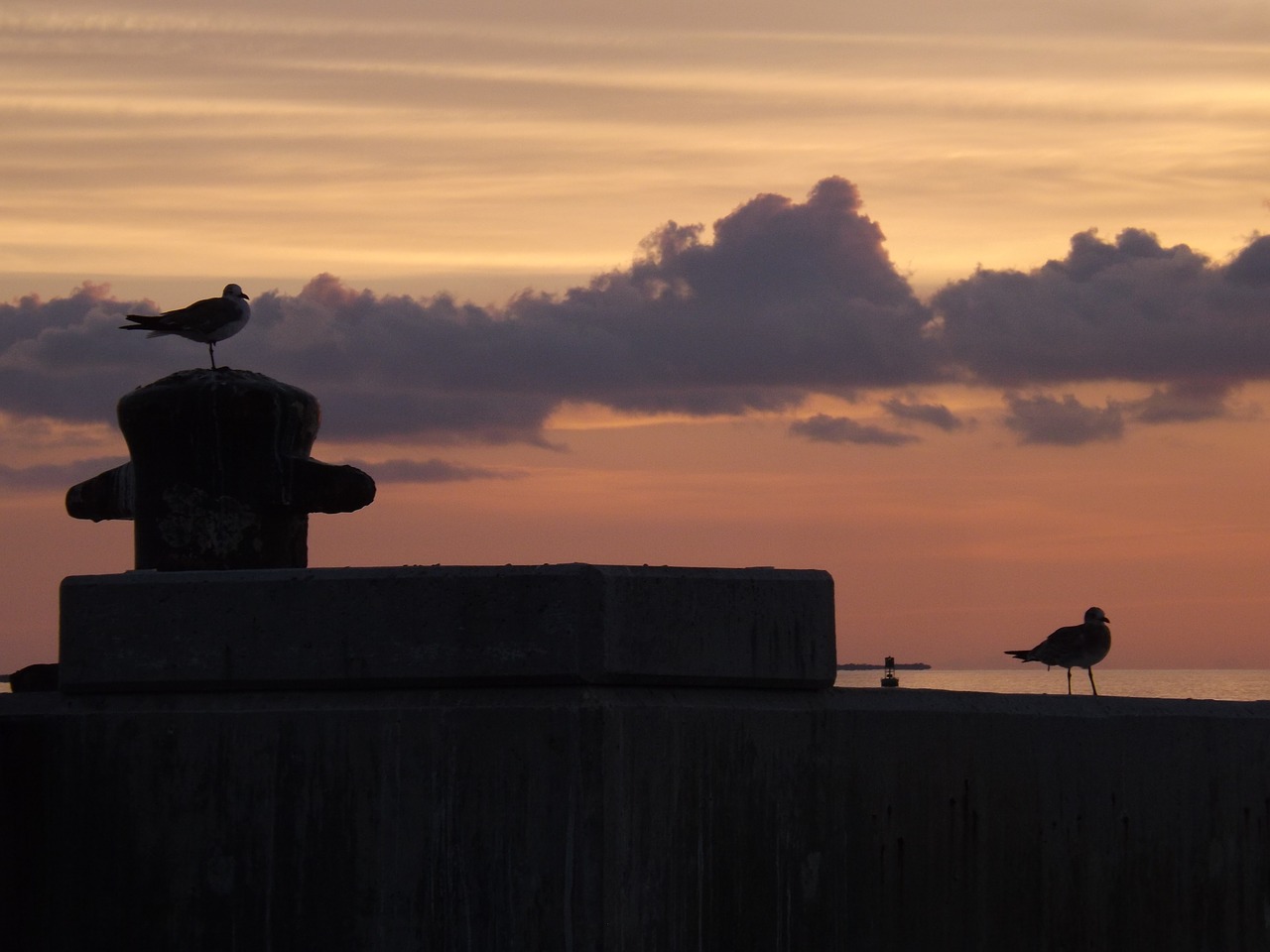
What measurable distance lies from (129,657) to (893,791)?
254 cm

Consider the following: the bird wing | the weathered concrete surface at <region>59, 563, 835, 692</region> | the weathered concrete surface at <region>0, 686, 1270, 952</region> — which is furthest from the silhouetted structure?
the bird wing

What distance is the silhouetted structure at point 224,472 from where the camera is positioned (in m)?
6.82

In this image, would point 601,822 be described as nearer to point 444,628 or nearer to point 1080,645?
point 444,628

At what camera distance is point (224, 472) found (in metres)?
6.87

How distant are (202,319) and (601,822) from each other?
15.9 feet

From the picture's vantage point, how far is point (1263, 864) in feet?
Result: 20.2

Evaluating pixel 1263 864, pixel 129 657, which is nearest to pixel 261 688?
pixel 129 657

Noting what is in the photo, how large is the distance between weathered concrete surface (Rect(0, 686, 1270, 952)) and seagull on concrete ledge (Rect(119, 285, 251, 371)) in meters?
3.68

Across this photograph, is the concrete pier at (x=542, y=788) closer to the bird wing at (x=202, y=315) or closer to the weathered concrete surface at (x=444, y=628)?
the weathered concrete surface at (x=444, y=628)

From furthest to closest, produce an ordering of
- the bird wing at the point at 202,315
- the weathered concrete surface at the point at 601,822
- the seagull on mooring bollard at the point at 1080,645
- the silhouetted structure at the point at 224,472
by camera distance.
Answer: the seagull on mooring bollard at the point at 1080,645 → the bird wing at the point at 202,315 → the silhouetted structure at the point at 224,472 → the weathered concrete surface at the point at 601,822

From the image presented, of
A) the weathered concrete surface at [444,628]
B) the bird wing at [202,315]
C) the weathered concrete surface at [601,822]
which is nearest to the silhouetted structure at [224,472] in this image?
the weathered concrete surface at [444,628]

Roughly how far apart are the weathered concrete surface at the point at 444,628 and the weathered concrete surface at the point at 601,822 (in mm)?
91

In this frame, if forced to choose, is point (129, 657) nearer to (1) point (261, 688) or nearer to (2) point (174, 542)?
(1) point (261, 688)

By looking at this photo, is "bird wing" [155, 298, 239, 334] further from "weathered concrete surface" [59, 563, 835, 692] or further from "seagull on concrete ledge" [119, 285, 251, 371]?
"weathered concrete surface" [59, 563, 835, 692]
